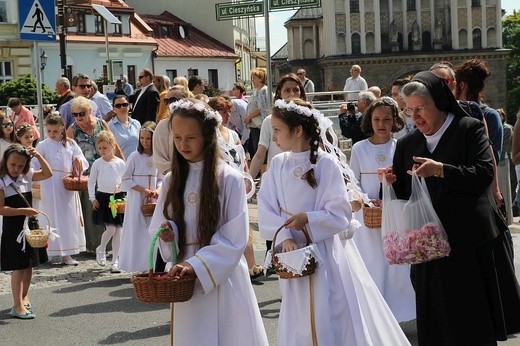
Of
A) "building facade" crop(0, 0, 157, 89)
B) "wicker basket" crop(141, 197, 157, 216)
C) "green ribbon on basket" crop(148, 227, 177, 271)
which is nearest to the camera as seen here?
"green ribbon on basket" crop(148, 227, 177, 271)

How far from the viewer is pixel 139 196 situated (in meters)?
11.6

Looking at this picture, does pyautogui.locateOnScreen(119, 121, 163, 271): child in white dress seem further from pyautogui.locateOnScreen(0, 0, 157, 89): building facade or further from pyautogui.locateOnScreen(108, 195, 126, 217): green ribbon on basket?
pyautogui.locateOnScreen(0, 0, 157, 89): building facade

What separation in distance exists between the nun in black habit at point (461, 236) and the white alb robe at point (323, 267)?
0.54 m

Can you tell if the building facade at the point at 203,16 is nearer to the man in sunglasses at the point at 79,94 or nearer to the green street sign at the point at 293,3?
the man in sunglasses at the point at 79,94

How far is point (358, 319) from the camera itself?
259 inches

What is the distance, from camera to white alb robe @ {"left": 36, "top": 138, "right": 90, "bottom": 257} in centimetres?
1273

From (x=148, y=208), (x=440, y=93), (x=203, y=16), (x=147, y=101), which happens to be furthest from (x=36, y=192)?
(x=203, y=16)

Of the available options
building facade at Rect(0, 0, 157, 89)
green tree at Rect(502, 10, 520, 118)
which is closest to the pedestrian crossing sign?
building facade at Rect(0, 0, 157, 89)

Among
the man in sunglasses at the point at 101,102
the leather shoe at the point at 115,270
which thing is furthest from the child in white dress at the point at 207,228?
the man in sunglasses at the point at 101,102

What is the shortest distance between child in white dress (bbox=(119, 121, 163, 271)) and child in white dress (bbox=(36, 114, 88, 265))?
4.85 ft

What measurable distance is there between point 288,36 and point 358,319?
9653cm

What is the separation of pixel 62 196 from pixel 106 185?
0.85 metres

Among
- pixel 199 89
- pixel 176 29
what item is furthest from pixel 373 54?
pixel 199 89

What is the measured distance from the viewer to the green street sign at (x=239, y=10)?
46.7 feet
